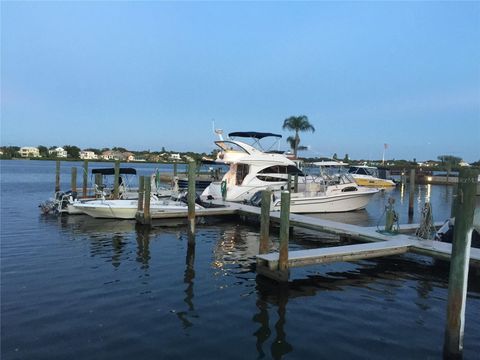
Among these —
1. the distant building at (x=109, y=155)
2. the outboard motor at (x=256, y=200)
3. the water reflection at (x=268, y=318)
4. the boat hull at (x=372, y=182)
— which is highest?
the distant building at (x=109, y=155)

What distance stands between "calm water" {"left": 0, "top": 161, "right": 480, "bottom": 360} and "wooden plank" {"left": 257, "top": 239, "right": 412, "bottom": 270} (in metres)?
0.56

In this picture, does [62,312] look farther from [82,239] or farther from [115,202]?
[115,202]

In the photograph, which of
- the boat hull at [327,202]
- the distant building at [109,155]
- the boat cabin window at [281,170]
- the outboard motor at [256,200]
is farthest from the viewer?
the distant building at [109,155]

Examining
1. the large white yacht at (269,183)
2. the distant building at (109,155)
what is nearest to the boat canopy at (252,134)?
the large white yacht at (269,183)

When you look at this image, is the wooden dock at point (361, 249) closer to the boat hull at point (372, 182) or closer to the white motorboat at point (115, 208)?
the white motorboat at point (115, 208)

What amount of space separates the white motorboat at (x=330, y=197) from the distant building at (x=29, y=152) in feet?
559

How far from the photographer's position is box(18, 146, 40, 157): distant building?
171m

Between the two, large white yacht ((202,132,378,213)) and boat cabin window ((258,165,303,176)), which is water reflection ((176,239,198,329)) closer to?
large white yacht ((202,132,378,213))

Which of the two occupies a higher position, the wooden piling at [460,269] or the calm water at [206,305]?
the wooden piling at [460,269]

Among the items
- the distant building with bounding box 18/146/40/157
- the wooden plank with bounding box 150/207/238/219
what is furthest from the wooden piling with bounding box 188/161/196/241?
the distant building with bounding box 18/146/40/157

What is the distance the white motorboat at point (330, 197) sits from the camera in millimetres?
A: 23078

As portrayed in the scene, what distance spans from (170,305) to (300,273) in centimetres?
395

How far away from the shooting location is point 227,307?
8.56 meters

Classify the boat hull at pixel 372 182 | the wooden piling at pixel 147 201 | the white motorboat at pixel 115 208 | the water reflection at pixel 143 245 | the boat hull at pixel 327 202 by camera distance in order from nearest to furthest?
the water reflection at pixel 143 245
the wooden piling at pixel 147 201
the white motorboat at pixel 115 208
the boat hull at pixel 327 202
the boat hull at pixel 372 182
